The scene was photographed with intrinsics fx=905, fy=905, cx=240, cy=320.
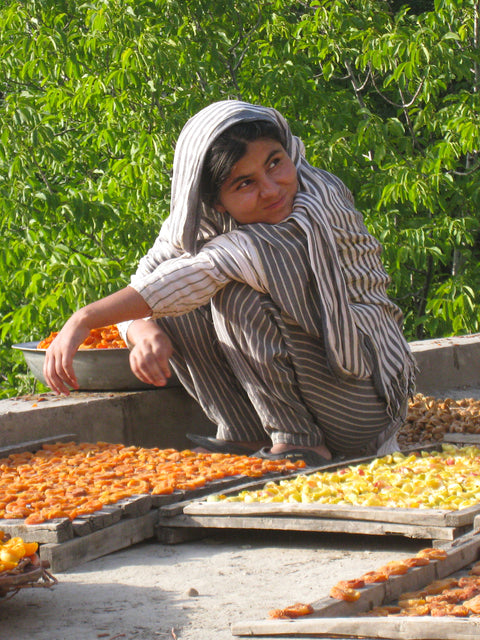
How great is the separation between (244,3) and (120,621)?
5.51 m

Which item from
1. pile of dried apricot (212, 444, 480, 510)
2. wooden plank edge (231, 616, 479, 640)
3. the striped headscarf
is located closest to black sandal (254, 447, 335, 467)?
pile of dried apricot (212, 444, 480, 510)

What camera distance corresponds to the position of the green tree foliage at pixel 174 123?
5.59 metres

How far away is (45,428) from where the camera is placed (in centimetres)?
330

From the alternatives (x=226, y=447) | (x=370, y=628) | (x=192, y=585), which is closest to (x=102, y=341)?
(x=226, y=447)

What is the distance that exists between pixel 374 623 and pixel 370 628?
0.04 ft

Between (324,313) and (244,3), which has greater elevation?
(244,3)

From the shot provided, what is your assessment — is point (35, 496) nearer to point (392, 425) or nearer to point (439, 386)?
point (392, 425)

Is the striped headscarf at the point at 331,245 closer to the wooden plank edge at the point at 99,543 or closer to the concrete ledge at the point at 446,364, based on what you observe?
the wooden plank edge at the point at 99,543

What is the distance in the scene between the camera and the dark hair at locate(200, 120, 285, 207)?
275 cm

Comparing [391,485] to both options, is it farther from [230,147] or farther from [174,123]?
[174,123]

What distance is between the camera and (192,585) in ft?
6.32

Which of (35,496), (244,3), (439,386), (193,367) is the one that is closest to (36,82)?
(244,3)

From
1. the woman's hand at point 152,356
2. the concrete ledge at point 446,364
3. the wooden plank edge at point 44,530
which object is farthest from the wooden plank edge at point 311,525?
the concrete ledge at point 446,364

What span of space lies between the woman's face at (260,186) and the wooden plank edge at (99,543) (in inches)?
39.4
